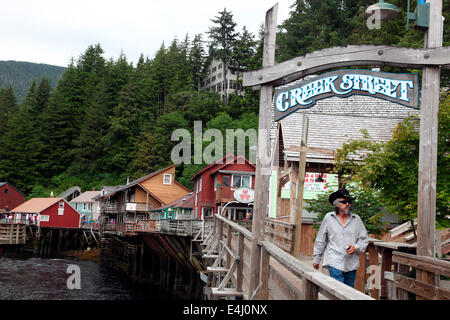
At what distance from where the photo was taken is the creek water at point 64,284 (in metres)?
29.9

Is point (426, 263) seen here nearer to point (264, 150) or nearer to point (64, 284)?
point (264, 150)

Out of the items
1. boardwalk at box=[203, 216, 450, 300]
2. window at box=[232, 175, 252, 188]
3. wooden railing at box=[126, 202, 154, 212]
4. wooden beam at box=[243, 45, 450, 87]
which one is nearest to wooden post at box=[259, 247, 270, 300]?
boardwalk at box=[203, 216, 450, 300]

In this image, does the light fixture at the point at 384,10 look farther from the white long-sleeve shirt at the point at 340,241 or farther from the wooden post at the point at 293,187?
the wooden post at the point at 293,187

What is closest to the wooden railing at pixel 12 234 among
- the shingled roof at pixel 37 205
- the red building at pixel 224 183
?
Result: the shingled roof at pixel 37 205

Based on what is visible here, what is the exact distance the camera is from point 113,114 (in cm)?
8862

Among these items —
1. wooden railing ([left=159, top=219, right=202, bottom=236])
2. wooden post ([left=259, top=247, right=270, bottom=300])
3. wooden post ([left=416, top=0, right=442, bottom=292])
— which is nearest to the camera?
wooden post ([left=259, top=247, right=270, bottom=300])

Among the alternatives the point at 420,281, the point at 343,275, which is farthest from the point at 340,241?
the point at 420,281

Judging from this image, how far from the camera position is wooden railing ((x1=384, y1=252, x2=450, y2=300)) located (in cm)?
538

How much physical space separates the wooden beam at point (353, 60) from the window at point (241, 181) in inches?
1254

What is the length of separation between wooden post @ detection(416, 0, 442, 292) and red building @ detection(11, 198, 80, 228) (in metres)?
64.9

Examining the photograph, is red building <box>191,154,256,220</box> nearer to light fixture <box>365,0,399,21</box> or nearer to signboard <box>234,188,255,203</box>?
signboard <box>234,188,255,203</box>

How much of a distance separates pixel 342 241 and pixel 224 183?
108 feet
